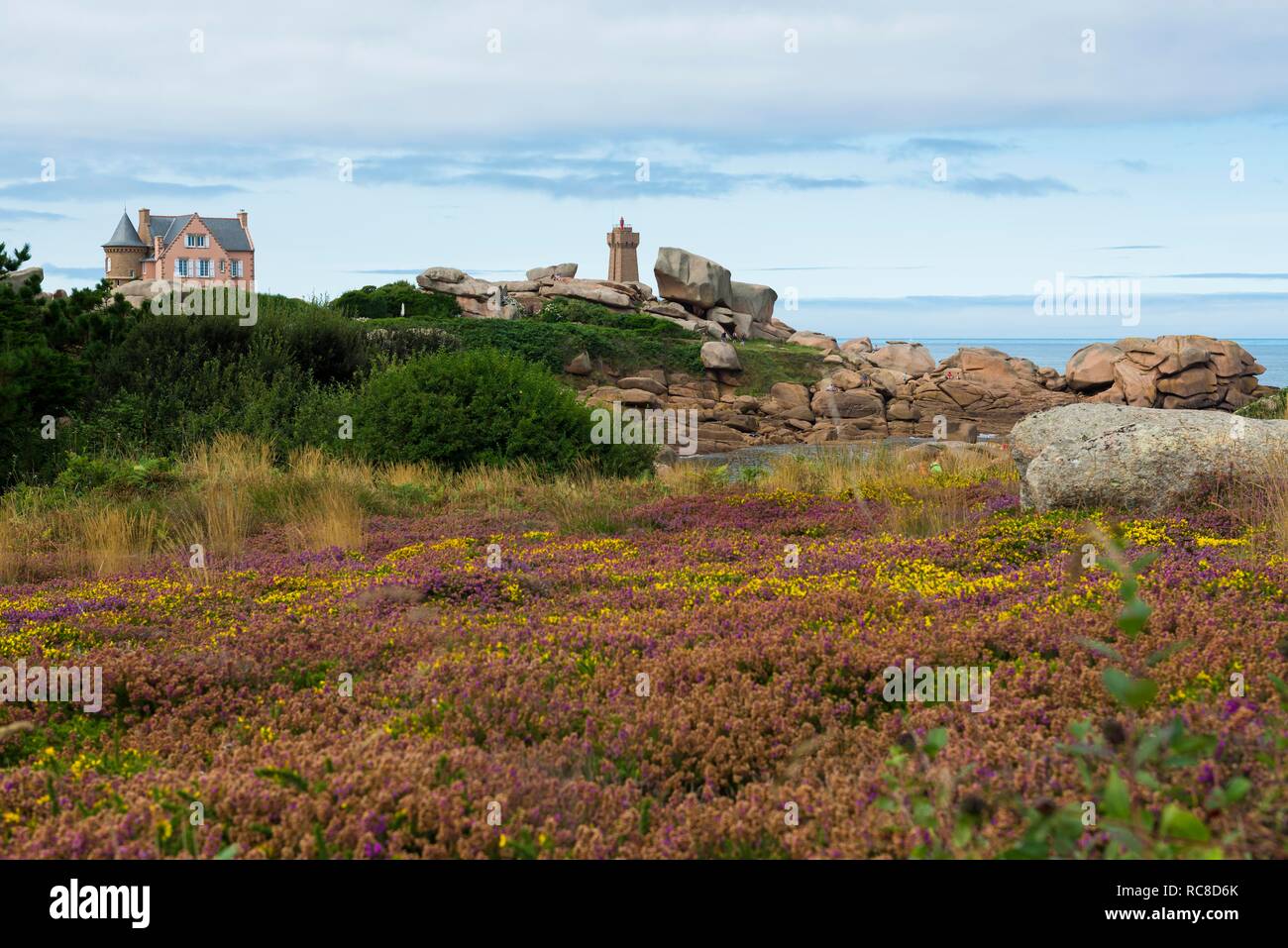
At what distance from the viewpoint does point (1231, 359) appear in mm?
39625

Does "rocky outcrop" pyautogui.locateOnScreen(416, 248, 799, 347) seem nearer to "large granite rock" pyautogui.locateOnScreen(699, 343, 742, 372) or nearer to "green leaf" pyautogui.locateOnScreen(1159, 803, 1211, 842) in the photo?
"large granite rock" pyautogui.locateOnScreen(699, 343, 742, 372)

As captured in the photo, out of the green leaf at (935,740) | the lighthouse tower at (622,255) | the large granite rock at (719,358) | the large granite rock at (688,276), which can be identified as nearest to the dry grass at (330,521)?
the green leaf at (935,740)

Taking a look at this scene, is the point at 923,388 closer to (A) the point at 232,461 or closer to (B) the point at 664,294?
(B) the point at 664,294

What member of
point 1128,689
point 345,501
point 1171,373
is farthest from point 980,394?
point 1128,689

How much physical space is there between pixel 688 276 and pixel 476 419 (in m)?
37.8

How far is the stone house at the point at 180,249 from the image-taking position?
63406 mm

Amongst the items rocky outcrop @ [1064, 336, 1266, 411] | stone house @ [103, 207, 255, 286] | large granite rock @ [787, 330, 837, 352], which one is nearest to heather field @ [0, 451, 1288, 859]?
rocky outcrop @ [1064, 336, 1266, 411]

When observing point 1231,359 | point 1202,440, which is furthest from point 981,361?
point 1202,440

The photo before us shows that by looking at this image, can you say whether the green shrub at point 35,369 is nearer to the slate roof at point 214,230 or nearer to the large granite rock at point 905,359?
the large granite rock at point 905,359

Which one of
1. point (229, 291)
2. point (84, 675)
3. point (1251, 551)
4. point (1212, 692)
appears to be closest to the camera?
point (1212, 692)

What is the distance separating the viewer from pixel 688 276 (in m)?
52.8

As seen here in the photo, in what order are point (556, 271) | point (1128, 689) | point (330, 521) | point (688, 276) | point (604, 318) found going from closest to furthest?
point (1128, 689) < point (330, 521) < point (604, 318) < point (688, 276) < point (556, 271)
